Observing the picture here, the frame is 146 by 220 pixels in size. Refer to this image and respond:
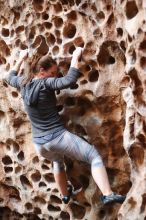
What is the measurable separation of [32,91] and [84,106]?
45 centimetres

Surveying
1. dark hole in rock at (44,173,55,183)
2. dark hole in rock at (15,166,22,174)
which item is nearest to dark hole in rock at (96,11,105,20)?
dark hole in rock at (44,173,55,183)

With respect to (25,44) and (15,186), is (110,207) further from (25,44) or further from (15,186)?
(25,44)

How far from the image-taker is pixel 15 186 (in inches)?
176

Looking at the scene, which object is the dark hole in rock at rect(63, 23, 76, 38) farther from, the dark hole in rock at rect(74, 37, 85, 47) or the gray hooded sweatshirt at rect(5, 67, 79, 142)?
the gray hooded sweatshirt at rect(5, 67, 79, 142)

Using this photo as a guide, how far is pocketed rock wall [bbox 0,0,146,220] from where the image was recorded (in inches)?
132

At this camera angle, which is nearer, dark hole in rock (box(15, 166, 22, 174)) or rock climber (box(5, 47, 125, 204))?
rock climber (box(5, 47, 125, 204))

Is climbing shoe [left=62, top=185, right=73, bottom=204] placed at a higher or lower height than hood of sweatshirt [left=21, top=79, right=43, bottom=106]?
lower

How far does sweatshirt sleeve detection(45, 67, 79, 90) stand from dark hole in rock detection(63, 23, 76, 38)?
0.47m

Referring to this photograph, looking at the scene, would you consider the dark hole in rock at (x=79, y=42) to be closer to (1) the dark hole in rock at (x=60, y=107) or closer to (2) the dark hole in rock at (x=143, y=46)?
(1) the dark hole in rock at (x=60, y=107)

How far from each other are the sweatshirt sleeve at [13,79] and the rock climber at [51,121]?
0.02 metres

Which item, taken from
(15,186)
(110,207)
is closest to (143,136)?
(110,207)

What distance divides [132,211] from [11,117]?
1.42 metres

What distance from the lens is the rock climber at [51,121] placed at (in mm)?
Result: 3684

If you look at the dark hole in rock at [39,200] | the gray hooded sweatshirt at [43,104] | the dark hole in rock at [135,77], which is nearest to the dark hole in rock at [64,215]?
the dark hole in rock at [39,200]
